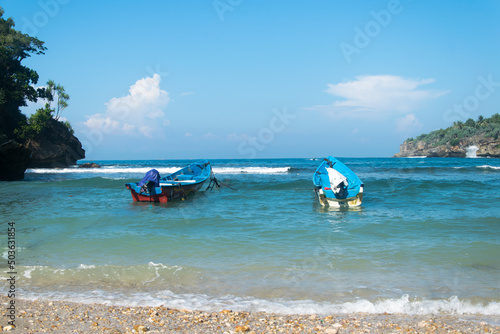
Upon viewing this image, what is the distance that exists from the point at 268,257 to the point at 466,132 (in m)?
105

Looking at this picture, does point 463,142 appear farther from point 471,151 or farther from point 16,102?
point 16,102

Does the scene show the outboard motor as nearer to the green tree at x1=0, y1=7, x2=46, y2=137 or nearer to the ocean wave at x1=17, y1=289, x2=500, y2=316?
the ocean wave at x1=17, y1=289, x2=500, y2=316

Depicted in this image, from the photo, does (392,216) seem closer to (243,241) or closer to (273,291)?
(243,241)

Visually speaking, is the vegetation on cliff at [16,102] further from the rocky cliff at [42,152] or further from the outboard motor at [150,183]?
the outboard motor at [150,183]

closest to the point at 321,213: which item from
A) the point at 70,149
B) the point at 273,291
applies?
the point at 273,291

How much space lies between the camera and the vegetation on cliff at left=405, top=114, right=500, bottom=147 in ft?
271

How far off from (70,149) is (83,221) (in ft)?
166

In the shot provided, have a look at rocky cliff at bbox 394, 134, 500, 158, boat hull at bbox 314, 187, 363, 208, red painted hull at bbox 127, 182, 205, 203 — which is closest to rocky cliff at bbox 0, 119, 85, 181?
red painted hull at bbox 127, 182, 205, 203

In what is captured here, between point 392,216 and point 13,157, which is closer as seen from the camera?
point 392,216

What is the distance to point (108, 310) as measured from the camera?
181 inches

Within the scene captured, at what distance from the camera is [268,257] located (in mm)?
7160

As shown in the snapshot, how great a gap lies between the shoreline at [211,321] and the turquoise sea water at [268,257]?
0.30 metres

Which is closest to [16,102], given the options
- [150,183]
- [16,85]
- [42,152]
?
[16,85]

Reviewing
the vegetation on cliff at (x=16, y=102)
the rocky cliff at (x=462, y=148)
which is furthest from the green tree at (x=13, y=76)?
A: the rocky cliff at (x=462, y=148)
